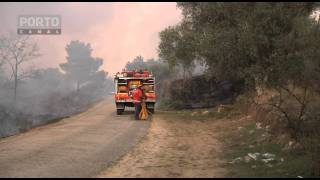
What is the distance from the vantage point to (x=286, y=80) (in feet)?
48.2

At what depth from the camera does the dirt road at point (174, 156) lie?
12.0 metres

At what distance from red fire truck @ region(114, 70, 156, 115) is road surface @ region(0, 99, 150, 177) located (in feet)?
29.5

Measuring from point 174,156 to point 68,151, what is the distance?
345cm

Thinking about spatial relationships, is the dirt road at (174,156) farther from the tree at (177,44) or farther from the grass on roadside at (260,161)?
the tree at (177,44)

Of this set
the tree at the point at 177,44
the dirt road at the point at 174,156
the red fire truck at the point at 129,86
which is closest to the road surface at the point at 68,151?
the dirt road at the point at 174,156

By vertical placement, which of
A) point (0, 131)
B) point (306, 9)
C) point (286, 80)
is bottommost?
point (0, 131)

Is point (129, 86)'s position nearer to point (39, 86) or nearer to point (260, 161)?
point (260, 161)

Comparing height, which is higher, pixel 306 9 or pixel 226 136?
pixel 306 9

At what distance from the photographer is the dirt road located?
39.3 ft

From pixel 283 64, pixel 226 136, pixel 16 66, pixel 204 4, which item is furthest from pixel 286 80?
pixel 16 66

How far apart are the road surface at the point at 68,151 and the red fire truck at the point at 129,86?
8.98 meters

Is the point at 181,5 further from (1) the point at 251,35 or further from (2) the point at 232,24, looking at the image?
(1) the point at 251,35

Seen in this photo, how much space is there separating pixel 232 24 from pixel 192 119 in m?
6.95

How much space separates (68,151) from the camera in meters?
15.0
